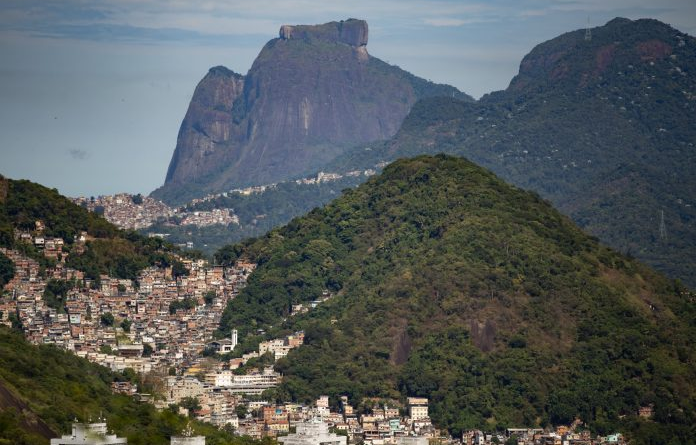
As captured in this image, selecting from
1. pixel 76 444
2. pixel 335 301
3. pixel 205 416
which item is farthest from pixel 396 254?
pixel 76 444

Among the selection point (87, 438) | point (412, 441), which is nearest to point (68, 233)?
point (412, 441)

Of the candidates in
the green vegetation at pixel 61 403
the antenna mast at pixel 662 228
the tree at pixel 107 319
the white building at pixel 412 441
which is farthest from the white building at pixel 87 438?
the antenna mast at pixel 662 228

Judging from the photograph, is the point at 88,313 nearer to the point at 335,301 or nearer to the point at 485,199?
the point at 335,301

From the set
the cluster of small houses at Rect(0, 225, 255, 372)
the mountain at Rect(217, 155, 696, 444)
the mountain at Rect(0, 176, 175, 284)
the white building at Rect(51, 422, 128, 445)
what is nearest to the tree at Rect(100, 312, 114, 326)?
the cluster of small houses at Rect(0, 225, 255, 372)

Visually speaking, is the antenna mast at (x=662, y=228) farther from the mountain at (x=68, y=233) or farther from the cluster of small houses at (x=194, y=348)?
the mountain at (x=68, y=233)

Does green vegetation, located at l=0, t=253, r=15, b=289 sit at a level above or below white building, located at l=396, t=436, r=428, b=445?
above

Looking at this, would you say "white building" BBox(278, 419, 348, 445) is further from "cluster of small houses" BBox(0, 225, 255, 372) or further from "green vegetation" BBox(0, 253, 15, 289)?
"green vegetation" BBox(0, 253, 15, 289)

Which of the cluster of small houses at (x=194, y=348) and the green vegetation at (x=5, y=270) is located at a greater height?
the green vegetation at (x=5, y=270)

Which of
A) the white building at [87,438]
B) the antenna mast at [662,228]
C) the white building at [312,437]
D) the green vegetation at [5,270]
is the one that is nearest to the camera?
the white building at [87,438]
